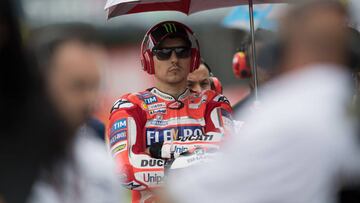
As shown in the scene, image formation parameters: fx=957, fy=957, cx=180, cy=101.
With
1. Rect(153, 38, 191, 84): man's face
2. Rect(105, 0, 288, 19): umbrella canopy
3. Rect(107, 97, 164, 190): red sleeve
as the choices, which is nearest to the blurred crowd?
Rect(107, 97, 164, 190): red sleeve

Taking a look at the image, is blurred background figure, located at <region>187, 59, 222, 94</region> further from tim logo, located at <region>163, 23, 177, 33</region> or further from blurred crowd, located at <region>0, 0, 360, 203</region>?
blurred crowd, located at <region>0, 0, 360, 203</region>

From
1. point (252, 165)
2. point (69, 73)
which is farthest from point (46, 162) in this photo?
point (252, 165)

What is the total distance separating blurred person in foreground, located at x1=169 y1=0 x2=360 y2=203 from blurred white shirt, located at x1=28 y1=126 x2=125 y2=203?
317 millimetres

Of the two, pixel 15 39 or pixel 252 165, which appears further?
pixel 15 39

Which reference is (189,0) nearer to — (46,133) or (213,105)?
(213,105)

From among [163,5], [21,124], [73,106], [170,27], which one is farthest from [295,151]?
[163,5]

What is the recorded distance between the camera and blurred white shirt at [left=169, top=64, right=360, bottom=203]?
252 cm

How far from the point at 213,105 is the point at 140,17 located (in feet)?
36.3

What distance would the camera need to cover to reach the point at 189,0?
6988 mm

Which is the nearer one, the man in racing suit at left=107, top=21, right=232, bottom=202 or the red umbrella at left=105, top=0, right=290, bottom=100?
the man in racing suit at left=107, top=21, right=232, bottom=202

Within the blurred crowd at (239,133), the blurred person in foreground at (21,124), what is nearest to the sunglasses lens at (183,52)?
the blurred crowd at (239,133)

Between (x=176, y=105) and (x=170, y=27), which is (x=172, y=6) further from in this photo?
(x=176, y=105)

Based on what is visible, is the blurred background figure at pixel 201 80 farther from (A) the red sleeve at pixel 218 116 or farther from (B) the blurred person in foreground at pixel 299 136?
(B) the blurred person in foreground at pixel 299 136

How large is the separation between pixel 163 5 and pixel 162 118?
1517 millimetres
